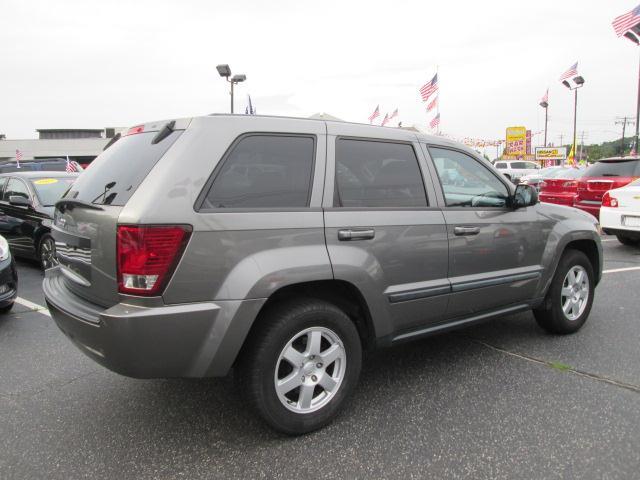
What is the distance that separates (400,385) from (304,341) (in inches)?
38.9

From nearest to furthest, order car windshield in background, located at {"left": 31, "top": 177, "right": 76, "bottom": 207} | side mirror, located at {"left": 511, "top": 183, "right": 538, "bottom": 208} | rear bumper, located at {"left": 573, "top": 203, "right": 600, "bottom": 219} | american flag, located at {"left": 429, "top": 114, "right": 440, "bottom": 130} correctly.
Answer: side mirror, located at {"left": 511, "top": 183, "right": 538, "bottom": 208} < car windshield in background, located at {"left": 31, "top": 177, "right": 76, "bottom": 207} < rear bumper, located at {"left": 573, "top": 203, "right": 600, "bottom": 219} < american flag, located at {"left": 429, "top": 114, "right": 440, "bottom": 130}

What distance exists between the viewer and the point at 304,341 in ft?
9.16

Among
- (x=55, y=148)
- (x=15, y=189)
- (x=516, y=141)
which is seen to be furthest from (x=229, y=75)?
(x=55, y=148)

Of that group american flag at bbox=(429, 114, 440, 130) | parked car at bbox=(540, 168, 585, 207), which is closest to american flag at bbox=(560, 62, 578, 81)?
american flag at bbox=(429, 114, 440, 130)

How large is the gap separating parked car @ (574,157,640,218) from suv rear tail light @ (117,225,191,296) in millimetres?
10153

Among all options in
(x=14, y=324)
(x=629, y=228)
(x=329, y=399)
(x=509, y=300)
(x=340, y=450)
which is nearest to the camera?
(x=340, y=450)

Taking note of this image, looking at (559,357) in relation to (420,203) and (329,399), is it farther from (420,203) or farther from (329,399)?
(329,399)

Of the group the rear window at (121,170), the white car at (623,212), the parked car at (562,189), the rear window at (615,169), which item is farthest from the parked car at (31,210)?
the parked car at (562,189)

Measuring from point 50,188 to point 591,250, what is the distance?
7.37 meters

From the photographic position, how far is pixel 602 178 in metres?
10.3

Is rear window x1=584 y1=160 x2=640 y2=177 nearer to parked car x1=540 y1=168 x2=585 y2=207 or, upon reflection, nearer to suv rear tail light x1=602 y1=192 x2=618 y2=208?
parked car x1=540 y1=168 x2=585 y2=207

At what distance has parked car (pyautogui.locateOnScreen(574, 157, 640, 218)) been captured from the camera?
1009 cm

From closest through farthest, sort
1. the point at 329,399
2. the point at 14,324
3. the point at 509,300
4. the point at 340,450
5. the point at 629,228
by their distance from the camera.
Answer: the point at 340,450 < the point at 329,399 < the point at 509,300 < the point at 14,324 < the point at 629,228

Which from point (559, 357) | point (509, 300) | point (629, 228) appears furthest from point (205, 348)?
point (629, 228)
